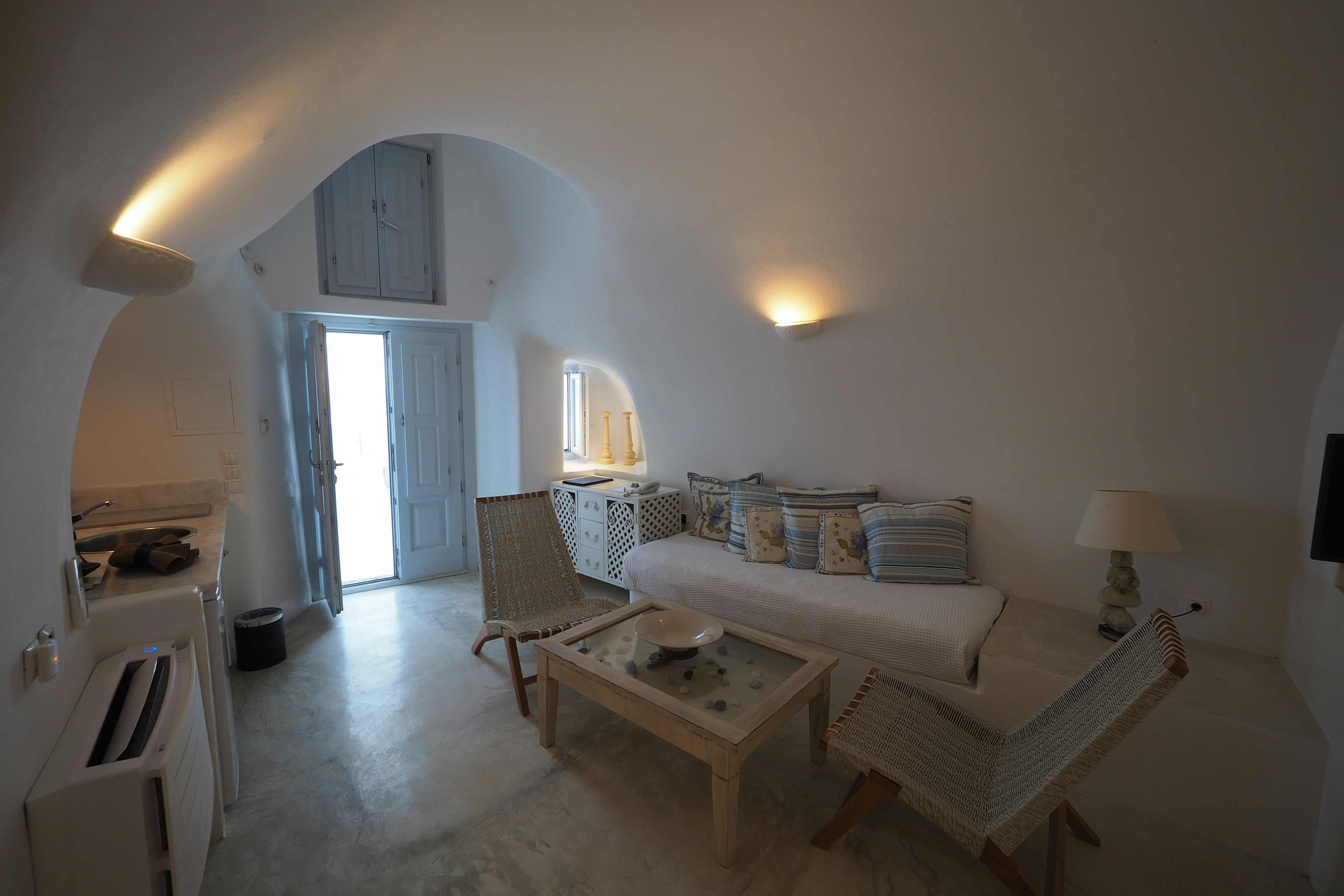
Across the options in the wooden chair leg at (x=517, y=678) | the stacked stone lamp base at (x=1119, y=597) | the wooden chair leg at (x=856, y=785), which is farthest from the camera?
the wooden chair leg at (x=517, y=678)

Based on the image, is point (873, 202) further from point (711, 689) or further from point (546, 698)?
point (546, 698)

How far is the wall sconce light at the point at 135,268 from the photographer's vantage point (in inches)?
50.6

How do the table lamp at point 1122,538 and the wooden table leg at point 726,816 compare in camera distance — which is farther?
A: the table lamp at point 1122,538

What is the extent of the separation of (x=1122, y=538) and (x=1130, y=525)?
64mm

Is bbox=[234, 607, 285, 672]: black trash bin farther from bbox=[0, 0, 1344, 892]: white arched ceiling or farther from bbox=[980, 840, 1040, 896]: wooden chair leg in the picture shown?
bbox=[980, 840, 1040, 896]: wooden chair leg

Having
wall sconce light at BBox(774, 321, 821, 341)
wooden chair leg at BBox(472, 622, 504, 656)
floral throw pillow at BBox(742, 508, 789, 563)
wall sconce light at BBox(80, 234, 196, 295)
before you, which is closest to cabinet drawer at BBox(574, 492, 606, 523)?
wooden chair leg at BBox(472, 622, 504, 656)

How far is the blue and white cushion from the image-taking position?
361cm

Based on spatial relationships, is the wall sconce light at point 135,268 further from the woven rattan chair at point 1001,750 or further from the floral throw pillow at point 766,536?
the floral throw pillow at point 766,536

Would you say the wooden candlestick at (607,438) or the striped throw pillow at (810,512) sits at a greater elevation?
the wooden candlestick at (607,438)

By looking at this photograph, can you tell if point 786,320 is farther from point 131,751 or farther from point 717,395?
point 131,751

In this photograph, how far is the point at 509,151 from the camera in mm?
4113

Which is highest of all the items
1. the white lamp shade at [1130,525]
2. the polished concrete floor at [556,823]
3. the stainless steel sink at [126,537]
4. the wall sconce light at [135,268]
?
the wall sconce light at [135,268]

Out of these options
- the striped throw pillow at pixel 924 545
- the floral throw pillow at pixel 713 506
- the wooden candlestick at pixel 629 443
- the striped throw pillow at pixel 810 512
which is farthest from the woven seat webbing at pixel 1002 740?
the wooden candlestick at pixel 629 443

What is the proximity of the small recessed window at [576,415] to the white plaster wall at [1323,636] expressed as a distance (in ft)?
15.1
